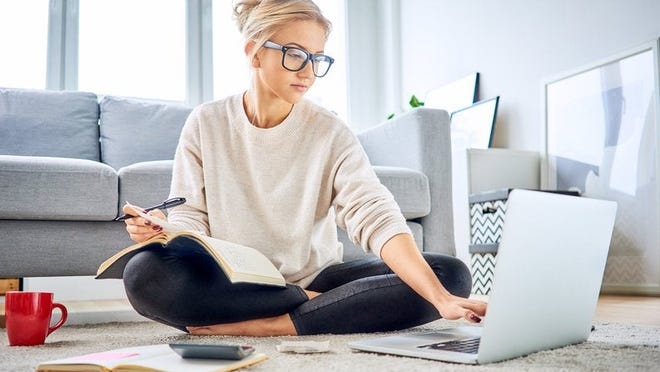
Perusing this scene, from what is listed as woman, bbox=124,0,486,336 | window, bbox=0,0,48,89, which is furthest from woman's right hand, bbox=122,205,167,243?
window, bbox=0,0,48,89

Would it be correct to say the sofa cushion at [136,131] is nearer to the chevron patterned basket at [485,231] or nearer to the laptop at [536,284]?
the chevron patterned basket at [485,231]

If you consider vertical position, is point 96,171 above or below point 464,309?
above

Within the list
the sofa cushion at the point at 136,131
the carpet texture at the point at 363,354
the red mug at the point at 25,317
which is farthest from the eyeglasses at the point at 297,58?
the sofa cushion at the point at 136,131

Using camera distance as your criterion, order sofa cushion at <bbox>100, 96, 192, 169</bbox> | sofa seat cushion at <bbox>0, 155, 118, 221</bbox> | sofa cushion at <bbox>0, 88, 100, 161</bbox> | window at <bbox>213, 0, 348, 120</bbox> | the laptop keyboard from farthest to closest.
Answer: window at <bbox>213, 0, 348, 120</bbox>, sofa cushion at <bbox>100, 96, 192, 169</bbox>, sofa cushion at <bbox>0, 88, 100, 161</bbox>, sofa seat cushion at <bbox>0, 155, 118, 221</bbox>, the laptop keyboard

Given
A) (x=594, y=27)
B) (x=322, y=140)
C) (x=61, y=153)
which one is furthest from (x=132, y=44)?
(x=322, y=140)

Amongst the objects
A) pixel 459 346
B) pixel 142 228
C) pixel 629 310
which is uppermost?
pixel 142 228

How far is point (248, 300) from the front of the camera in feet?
3.93

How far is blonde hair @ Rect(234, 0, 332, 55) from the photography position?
1.28m

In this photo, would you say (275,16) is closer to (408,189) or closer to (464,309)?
(464,309)

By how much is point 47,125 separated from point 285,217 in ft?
4.83

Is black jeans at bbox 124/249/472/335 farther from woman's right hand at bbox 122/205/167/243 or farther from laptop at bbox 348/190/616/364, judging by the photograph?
laptop at bbox 348/190/616/364

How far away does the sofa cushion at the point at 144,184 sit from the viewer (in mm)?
1973

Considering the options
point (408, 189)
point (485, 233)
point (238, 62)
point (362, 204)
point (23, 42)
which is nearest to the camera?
point (362, 204)

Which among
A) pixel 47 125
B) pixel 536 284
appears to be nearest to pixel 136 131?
pixel 47 125
